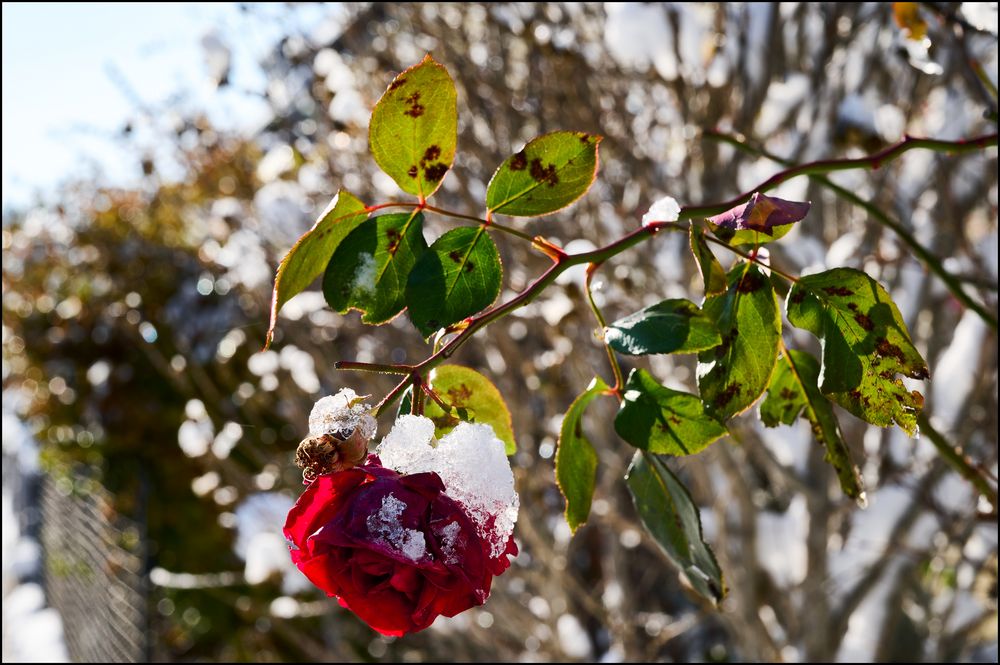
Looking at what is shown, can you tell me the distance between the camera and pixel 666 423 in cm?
60

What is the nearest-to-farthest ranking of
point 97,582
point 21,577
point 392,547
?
1. point 392,547
2. point 97,582
3. point 21,577

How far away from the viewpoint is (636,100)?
3090 millimetres

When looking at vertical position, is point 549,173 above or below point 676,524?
above

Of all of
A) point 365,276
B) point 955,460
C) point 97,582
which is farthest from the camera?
point 97,582

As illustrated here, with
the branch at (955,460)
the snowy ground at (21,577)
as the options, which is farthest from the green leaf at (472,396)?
the snowy ground at (21,577)

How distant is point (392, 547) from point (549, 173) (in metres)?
0.28

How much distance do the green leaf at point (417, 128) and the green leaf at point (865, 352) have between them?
271 millimetres

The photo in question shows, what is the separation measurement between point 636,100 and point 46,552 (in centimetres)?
395

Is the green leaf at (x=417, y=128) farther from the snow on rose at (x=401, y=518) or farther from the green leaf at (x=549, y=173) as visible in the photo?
the snow on rose at (x=401, y=518)

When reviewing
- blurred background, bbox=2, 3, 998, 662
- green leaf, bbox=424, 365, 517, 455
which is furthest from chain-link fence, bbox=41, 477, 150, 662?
green leaf, bbox=424, 365, 517, 455

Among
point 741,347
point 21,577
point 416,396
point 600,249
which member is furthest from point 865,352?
point 21,577

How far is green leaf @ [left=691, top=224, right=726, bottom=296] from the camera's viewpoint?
525 mm

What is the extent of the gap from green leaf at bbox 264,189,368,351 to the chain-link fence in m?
2.23

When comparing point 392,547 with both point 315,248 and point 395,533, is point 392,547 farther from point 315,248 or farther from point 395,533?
point 315,248
